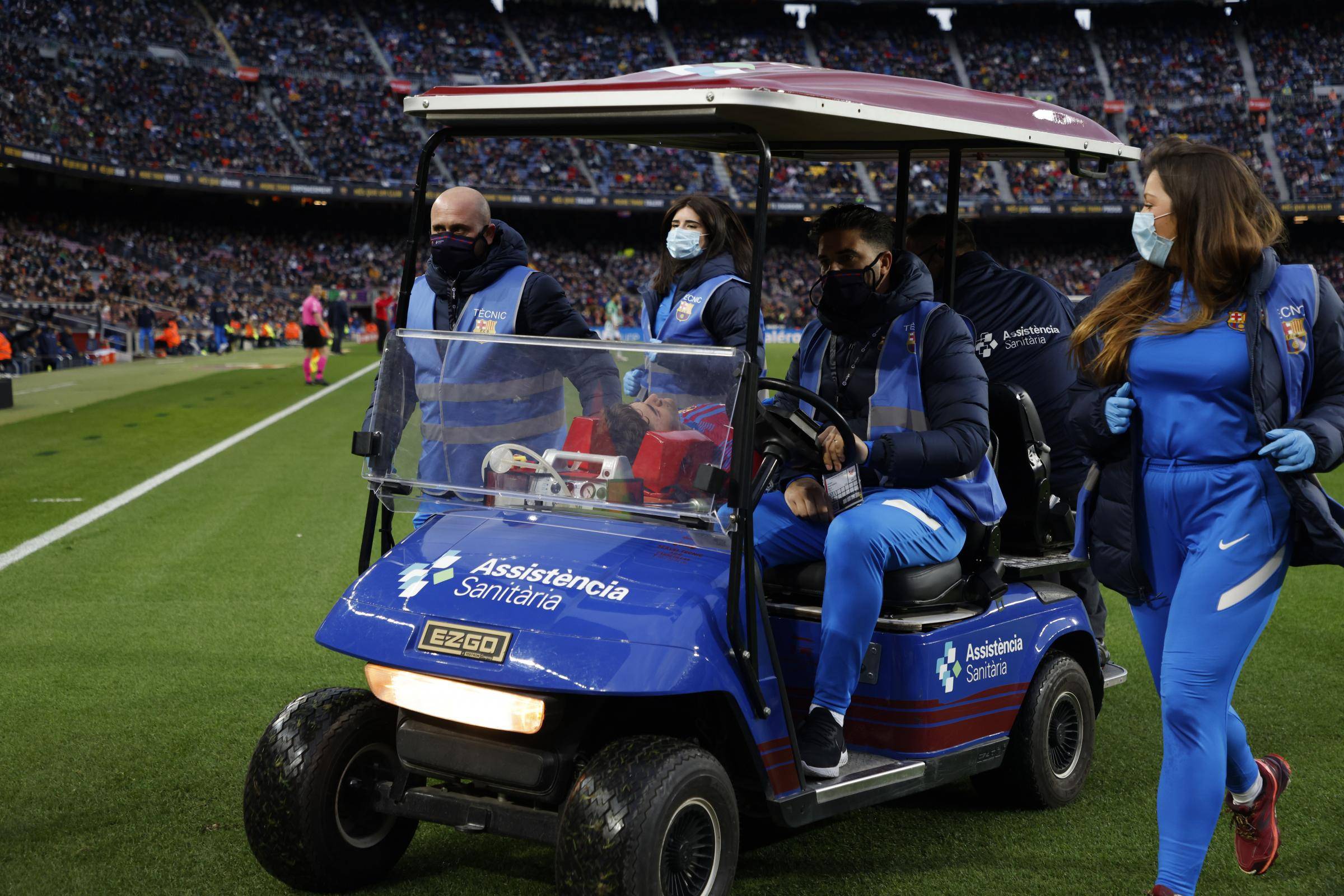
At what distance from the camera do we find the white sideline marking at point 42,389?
2084 centimetres

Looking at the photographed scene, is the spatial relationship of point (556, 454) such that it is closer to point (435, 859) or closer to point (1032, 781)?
point (435, 859)

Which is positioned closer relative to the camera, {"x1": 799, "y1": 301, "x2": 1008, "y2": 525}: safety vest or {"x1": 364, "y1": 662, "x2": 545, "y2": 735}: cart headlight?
{"x1": 364, "y1": 662, "x2": 545, "y2": 735}: cart headlight

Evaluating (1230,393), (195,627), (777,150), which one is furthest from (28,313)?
(1230,393)

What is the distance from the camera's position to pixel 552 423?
3.66m

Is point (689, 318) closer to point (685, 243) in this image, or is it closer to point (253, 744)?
point (685, 243)

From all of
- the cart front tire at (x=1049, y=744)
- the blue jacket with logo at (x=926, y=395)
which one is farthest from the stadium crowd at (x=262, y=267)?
the cart front tire at (x=1049, y=744)

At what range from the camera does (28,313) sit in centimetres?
3078

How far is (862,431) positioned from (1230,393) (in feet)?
3.89

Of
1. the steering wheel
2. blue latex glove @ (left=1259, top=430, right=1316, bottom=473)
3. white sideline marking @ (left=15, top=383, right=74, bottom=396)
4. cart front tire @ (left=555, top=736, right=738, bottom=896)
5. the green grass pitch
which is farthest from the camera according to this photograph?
white sideline marking @ (left=15, top=383, right=74, bottom=396)

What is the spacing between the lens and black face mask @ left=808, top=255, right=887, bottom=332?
3.97 metres

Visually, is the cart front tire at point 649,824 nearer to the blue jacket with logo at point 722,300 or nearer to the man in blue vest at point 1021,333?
the blue jacket with logo at point 722,300

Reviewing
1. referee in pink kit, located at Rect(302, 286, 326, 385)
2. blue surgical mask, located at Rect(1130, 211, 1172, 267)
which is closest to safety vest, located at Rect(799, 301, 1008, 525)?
blue surgical mask, located at Rect(1130, 211, 1172, 267)

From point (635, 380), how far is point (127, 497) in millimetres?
8525

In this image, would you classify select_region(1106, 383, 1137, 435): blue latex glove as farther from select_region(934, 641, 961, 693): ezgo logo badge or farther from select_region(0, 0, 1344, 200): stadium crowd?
select_region(0, 0, 1344, 200): stadium crowd
